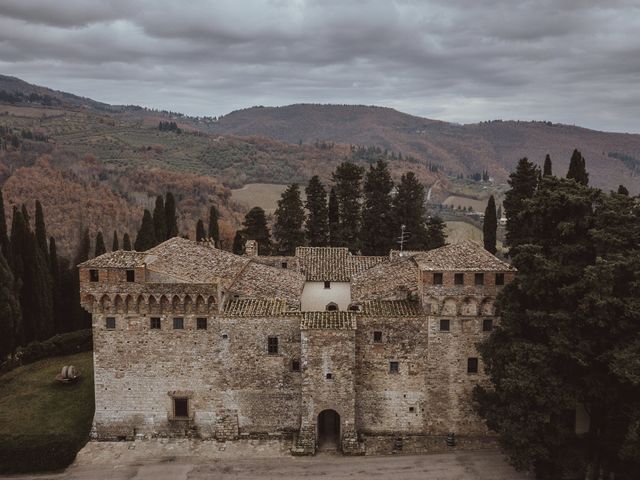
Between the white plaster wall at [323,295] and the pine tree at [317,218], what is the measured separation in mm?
18393

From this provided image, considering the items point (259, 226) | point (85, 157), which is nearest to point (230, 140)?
point (85, 157)

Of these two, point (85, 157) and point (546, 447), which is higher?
point (85, 157)

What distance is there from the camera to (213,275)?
33344 millimetres

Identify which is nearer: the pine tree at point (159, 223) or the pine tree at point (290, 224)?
the pine tree at point (290, 224)

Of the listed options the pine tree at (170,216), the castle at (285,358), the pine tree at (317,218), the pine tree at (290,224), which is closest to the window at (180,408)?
the castle at (285,358)

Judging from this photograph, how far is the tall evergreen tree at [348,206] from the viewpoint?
A: 192 ft

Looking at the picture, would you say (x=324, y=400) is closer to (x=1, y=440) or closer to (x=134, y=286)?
(x=134, y=286)

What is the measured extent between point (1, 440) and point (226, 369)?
38.9 ft

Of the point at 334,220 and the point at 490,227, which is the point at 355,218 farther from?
the point at 490,227

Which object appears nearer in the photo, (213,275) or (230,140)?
(213,275)

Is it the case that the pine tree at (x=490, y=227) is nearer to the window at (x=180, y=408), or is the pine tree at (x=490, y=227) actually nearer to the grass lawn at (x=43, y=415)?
the window at (x=180, y=408)

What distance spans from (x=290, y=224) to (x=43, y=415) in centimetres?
3001

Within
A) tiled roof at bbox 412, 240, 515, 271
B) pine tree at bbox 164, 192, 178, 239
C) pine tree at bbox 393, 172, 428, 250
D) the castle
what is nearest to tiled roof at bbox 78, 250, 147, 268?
the castle

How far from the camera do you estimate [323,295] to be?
40.3 meters
